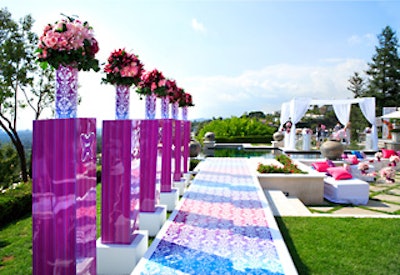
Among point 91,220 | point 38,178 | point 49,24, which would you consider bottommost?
point 91,220

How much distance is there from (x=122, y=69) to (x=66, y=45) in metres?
1.09

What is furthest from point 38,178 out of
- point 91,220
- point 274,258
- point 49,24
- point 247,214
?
point 247,214

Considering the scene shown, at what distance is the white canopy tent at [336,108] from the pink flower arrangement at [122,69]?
1189 centimetres

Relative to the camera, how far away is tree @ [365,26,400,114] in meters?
30.9

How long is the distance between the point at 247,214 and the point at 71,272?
2.66 m

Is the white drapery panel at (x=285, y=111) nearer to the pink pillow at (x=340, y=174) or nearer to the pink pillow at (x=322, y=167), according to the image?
the pink pillow at (x=322, y=167)

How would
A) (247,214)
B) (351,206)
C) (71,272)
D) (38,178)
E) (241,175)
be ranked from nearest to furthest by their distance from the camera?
(38,178)
(71,272)
(247,214)
(351,206)
(241,175)

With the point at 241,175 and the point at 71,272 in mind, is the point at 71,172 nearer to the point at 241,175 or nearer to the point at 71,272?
the point at 71,272

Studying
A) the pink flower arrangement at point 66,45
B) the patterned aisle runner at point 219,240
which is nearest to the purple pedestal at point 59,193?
the pink flower arrangement at point 66,45

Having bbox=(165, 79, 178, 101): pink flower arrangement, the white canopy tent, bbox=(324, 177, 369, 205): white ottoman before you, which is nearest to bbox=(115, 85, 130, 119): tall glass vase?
bbox=(165, 79, 178, 101): pink flower arrangement

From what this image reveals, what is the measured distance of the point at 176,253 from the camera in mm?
3436

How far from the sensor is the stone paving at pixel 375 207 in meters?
6.45

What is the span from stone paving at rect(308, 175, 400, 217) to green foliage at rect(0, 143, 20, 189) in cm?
861

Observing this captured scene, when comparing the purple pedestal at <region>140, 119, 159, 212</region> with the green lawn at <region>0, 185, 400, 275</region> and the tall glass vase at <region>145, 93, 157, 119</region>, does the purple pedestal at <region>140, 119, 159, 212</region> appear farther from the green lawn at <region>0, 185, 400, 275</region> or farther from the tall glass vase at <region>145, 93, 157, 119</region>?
the green lawn at <region>0, 185, 400, 275</region>
